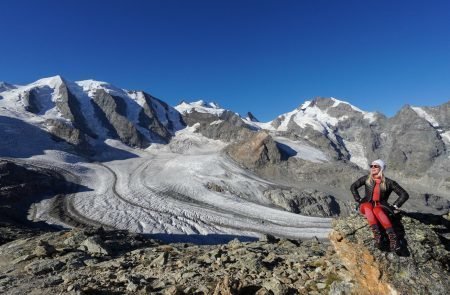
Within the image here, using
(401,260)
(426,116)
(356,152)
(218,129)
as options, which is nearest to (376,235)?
(401,260)

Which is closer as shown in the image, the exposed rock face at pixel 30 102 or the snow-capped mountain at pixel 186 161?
the snow-capped mountain at pixel 186 161

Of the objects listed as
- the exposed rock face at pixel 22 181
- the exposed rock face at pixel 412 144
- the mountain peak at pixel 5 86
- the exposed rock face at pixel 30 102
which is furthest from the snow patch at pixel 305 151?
the mountain peak at pixel 5 86

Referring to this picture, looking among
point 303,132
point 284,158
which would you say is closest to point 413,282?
point 284,158

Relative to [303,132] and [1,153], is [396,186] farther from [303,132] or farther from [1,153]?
[303,132]

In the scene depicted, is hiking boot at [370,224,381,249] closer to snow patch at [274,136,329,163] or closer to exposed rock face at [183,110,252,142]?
snow patch at [274,136,329,163]

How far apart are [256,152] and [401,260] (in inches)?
3388

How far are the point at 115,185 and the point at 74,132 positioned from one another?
132ft

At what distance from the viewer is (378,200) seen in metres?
9.06

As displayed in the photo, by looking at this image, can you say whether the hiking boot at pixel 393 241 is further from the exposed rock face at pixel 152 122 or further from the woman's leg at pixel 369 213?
the exposed rock face at pixel 152 122

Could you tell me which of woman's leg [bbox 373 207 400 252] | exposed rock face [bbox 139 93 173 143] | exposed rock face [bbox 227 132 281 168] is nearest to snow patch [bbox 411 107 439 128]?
exposed rock face [bbox 227 132 281 168]

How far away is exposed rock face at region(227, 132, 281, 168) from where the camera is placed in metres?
92.2

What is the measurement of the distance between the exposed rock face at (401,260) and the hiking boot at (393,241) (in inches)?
5.9

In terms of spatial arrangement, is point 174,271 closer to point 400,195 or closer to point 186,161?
point 400,195

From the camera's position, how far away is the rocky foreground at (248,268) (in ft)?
26.3
